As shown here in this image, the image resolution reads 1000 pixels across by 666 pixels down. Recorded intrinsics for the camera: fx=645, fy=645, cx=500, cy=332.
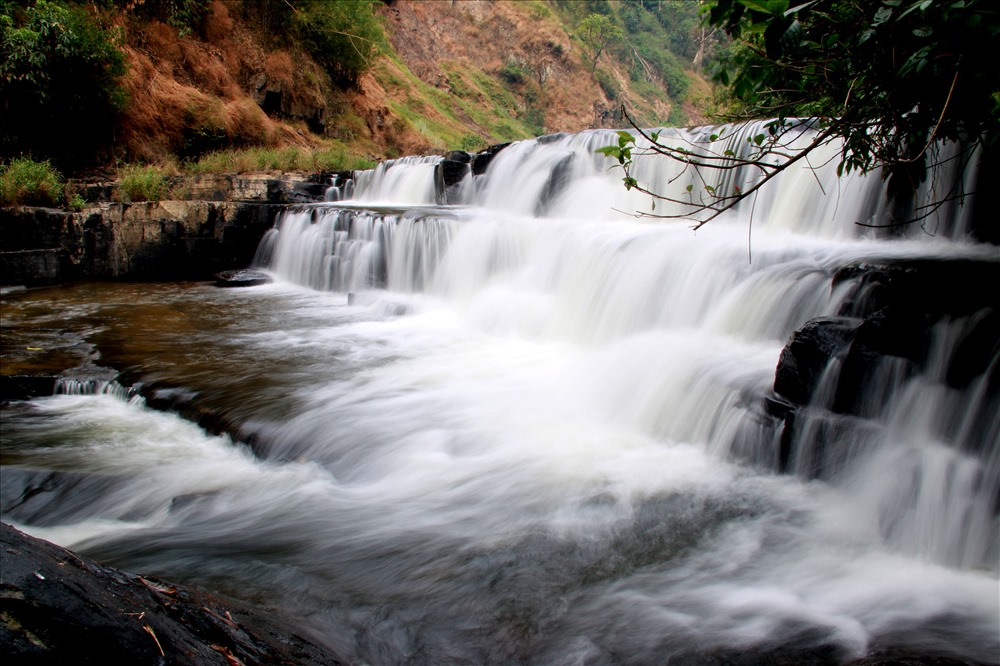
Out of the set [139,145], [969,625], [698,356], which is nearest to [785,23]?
[969,625]

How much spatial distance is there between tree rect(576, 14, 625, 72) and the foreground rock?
51.1m

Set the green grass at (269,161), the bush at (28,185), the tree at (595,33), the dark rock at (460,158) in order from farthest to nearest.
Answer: the tree at (595,33)
the green grass at (269,161)
the dark rock at (460,158)
the bush at (28,185)

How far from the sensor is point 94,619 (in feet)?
4.86

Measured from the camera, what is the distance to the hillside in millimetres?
13359

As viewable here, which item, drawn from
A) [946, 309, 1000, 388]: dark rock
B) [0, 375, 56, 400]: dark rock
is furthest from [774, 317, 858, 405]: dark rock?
[0, 375, 56, 400]: dark rock

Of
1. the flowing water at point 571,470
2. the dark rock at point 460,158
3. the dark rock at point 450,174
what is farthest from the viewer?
the dark rock at point 460,158

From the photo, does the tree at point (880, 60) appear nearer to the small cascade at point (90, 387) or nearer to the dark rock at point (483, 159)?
the small cascade at point (90, 387)

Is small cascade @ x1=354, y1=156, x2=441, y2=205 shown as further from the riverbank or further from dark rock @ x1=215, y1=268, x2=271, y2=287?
dark rock @ x1=215, y1=268, x2=271, y2=287

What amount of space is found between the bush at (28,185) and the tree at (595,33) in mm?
42416

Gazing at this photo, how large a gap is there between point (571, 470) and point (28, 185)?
1214 centimetres

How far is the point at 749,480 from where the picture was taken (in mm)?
4207

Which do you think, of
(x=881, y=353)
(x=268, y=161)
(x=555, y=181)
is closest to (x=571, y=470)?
(x=881, y=353)

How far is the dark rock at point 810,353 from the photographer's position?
13.9 ft

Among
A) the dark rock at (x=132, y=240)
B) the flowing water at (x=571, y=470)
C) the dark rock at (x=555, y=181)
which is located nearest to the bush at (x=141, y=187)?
the dark rock at (x=132, y=240)
